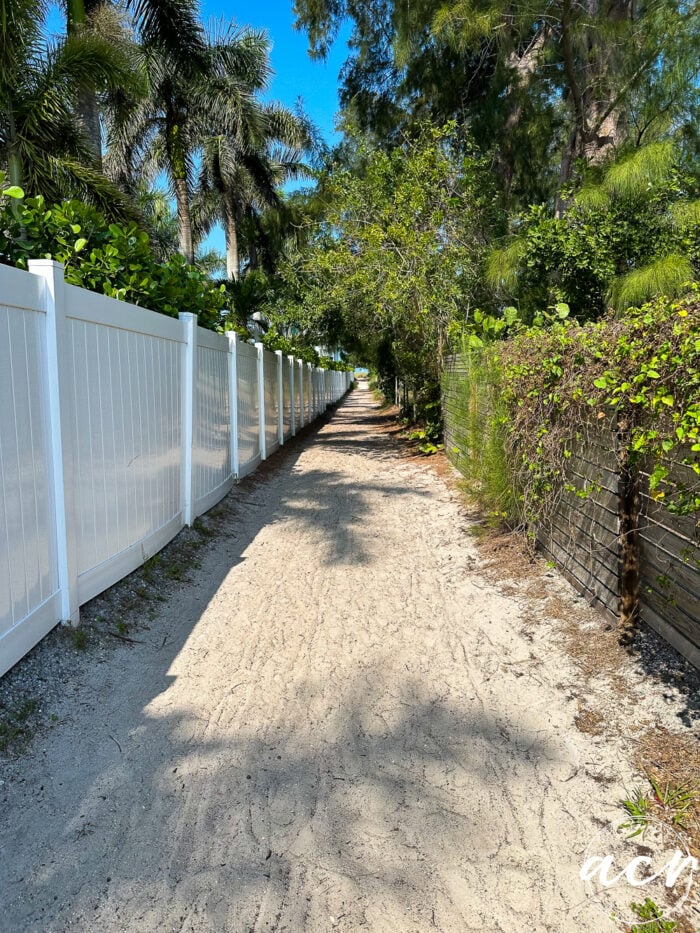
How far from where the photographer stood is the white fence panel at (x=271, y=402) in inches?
424

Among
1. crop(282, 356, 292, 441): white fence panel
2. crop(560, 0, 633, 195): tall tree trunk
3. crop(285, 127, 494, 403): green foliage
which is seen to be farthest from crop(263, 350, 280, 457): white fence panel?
crop(560, 0, 633, 195): tall tree trunk

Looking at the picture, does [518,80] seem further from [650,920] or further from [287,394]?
[650,920]

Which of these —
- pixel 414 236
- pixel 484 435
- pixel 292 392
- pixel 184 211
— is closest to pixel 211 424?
pixel 484 435

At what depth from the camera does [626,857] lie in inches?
81.3

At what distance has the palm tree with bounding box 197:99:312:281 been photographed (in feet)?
62.7

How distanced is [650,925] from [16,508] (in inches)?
108

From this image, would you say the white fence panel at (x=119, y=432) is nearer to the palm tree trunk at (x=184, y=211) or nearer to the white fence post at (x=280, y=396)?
the white fence post at (x=280, y=396)

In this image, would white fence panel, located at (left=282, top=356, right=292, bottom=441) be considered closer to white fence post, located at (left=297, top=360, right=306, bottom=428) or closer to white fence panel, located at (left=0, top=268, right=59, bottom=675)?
white fence post, located at (left=297, top=360, right=306, bottom=428)

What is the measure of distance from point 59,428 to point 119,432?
81 cm

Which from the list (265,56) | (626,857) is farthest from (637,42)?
(265,56)

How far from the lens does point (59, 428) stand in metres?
3.08

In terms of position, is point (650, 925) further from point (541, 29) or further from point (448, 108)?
point (448, 108)

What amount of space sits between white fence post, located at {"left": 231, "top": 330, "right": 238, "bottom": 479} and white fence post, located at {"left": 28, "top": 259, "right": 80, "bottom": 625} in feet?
14.1

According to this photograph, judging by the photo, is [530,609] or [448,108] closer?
[530,609]
